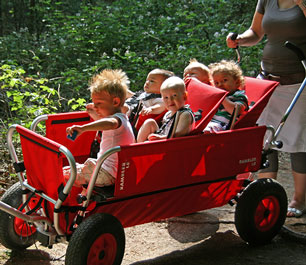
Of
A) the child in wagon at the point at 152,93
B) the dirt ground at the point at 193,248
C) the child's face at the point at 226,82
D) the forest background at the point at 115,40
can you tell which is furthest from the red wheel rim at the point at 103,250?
the forest background at the point at 115,40

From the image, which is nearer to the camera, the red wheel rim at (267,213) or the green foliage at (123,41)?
the red wheel rim at (267,213)

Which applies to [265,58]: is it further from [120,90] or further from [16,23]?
[16,23]

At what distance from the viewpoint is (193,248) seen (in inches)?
152

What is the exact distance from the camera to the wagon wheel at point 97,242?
297 centimetres

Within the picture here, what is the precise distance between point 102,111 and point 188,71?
4.01 ft

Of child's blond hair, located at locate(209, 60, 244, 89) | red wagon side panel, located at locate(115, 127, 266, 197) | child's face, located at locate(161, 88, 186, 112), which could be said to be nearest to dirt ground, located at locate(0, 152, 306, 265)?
red wagon side panel, located at locate(115, 127, 266, 197)

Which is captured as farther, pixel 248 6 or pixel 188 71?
pixel 248 6

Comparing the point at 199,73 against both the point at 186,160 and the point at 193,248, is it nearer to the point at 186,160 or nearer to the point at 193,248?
the point at 186,160

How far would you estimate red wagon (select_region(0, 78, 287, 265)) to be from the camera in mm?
3039

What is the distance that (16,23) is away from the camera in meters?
9.71

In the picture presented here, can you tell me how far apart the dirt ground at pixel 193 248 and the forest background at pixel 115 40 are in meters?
2.94

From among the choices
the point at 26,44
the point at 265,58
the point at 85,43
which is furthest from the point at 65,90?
the point at 265,58

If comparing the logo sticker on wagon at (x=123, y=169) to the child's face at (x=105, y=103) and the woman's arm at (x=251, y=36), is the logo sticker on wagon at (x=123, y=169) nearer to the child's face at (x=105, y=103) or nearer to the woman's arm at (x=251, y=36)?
the child's face at (x=105, y=103)

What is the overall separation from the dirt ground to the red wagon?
0.40 feet
